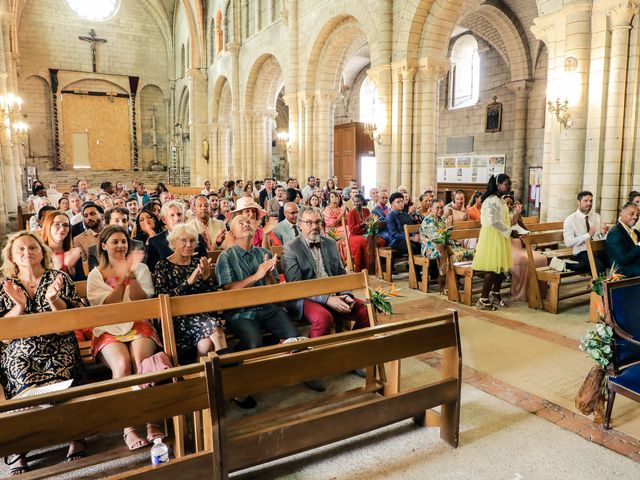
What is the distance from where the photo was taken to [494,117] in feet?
54.4

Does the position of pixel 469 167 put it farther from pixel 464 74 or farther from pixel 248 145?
pixel 248 145

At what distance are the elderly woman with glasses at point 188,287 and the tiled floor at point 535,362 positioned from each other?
2.07 metres

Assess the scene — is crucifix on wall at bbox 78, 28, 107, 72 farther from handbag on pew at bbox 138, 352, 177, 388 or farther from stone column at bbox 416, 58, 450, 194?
handbag on pew at bbox 138, 352, 177, 388

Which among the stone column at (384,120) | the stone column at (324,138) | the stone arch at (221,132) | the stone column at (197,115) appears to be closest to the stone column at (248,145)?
the stone arch at (221,132)

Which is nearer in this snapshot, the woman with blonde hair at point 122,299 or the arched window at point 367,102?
the woman with blonde hair at point 122,299

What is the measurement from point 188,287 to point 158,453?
4.55 feet

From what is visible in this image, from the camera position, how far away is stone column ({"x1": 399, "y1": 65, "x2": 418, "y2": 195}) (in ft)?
35.9

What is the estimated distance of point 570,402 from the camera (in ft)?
11.5

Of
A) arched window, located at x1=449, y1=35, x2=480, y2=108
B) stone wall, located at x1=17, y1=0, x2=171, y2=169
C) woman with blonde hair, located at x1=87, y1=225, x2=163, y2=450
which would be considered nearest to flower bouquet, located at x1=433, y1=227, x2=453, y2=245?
woman with blonde hair, located at x1=87, y1=225, x2=163, y2=450

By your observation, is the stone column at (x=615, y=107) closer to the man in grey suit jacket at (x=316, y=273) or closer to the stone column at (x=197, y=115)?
the man in grey suit jacket at (x=316, y=273)

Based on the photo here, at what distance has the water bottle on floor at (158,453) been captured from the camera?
2.64 m

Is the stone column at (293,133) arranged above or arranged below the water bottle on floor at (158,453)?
above

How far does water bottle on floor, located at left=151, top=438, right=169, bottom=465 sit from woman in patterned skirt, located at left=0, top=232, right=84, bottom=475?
1.69 ft

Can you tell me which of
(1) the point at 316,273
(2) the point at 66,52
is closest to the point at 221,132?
(2) the point at 66,52
